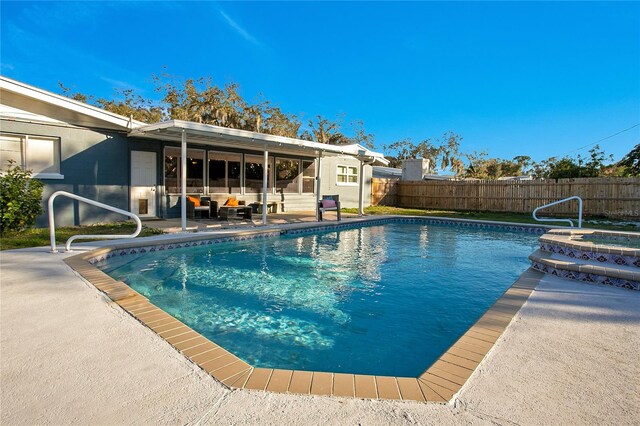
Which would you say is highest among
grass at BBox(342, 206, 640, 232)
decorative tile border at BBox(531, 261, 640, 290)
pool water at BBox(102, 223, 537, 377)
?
grass at BBox(342, 206, 640, 232)

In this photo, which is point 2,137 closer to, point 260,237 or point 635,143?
point 260,237

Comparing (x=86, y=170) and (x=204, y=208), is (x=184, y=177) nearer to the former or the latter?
(x=204, y=208)

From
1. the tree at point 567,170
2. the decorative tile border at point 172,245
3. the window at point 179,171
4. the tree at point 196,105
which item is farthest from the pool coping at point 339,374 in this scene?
the tree at point 196,105

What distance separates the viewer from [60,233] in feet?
27.3

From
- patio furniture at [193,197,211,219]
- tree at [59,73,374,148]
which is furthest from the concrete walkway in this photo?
tree at [59,73,374,148]

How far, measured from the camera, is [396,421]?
184 cm

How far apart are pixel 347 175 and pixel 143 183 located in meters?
10.7

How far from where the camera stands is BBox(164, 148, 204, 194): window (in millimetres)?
12078

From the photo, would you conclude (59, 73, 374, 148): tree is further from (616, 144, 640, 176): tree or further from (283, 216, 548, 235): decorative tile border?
(616, 144, 640, 176): tree

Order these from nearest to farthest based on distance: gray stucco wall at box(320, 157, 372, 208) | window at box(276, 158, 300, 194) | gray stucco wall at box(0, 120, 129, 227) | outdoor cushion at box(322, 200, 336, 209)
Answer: gray stucco wall at box(0, 120, 129, 227) → outdoor cushion at box(322, 200, 336, 209) → window at box(276, 158, 300, 194) → gray stucco wall at box(320, 157, 372, 208)

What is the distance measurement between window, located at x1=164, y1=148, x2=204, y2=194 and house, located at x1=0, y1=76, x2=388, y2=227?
0.11 ft

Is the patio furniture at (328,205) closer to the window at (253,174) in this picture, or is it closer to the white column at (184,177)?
the window at (253,174)

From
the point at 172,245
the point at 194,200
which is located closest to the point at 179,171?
the point at 194,200

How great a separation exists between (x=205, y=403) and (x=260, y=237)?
26.0 ft
